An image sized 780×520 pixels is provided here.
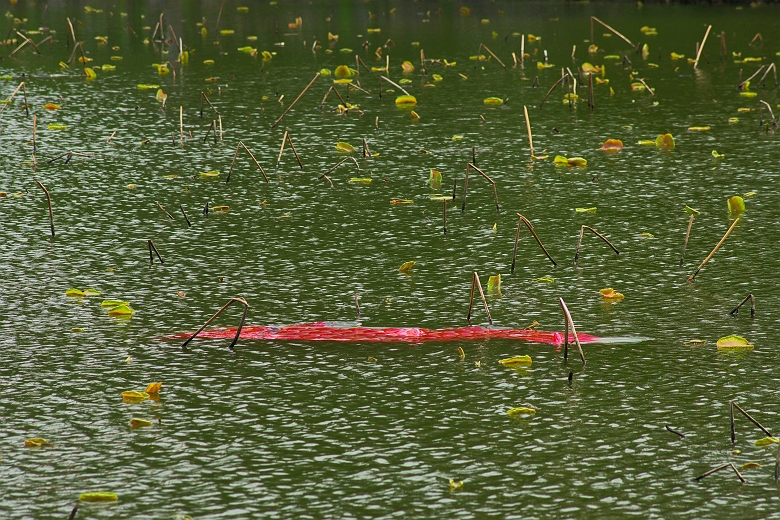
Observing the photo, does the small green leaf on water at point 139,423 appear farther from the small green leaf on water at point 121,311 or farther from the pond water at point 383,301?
the small green leaf on water at point 121,311

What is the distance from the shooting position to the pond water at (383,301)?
152 inches

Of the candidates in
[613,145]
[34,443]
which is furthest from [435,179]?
[34,443]

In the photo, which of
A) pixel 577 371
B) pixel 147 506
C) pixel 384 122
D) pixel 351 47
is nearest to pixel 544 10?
pixel 351 47

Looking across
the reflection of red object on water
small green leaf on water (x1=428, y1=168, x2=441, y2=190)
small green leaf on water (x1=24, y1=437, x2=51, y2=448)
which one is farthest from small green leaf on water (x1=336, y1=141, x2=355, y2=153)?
small green leaf on water (x1=24, y1=437, x2=51, y2=448)

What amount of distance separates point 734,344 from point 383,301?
1878 millimetres

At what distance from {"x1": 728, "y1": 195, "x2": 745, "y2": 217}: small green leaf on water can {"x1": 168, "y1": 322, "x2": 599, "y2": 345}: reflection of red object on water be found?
109 inches

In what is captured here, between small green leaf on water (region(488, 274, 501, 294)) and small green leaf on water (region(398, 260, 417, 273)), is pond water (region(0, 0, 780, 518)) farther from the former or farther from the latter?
small green leaf on water (region(488, 274, 501, 294))

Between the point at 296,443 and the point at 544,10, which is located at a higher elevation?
the point at 544,10

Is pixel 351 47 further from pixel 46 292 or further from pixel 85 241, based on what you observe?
pixel 46 292

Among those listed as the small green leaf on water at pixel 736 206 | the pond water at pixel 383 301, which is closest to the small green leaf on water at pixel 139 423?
the pond water at pixel 383 301

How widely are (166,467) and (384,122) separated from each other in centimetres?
724

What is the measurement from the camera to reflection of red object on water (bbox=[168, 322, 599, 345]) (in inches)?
207

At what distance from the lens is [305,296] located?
19.4 feet

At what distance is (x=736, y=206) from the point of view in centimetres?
749
